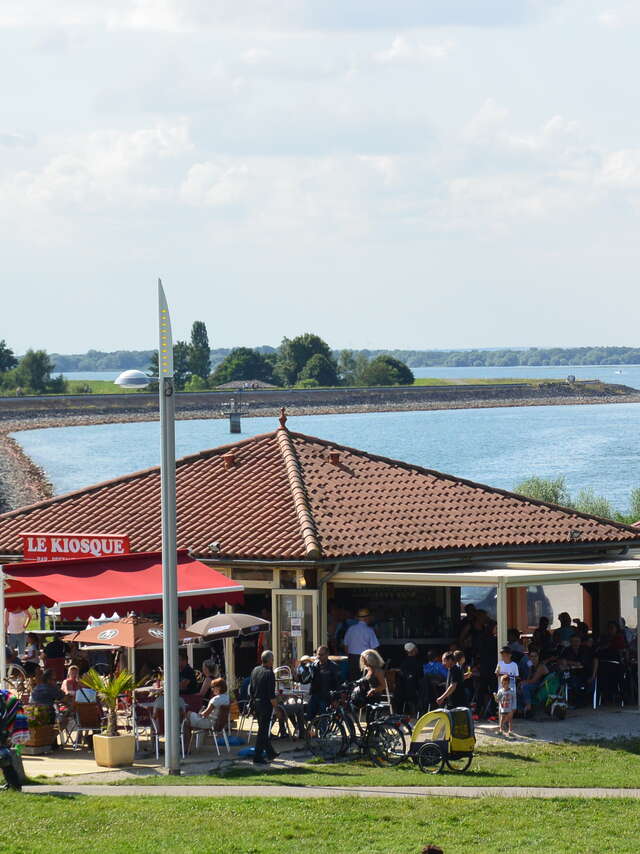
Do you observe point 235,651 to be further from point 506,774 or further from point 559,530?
point 506,774

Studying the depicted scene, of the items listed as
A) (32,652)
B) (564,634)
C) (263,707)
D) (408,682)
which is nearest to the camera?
(263,707)

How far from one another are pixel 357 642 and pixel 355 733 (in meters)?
3.32

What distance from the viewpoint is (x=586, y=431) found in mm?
163125

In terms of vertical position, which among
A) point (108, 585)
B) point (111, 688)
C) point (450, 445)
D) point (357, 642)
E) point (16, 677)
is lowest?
point (450, 445)

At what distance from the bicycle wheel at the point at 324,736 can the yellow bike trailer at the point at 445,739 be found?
1356mm

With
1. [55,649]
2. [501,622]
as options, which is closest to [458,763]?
[501,622]

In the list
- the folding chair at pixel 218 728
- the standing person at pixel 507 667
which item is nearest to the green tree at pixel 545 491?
the standing person at pixel 507 667

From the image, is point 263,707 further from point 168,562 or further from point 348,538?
point 348,538

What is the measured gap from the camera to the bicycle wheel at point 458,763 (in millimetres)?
15250

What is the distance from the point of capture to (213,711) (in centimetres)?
1702

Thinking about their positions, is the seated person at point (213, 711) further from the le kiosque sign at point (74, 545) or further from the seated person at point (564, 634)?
the seated person at point (564, 634)

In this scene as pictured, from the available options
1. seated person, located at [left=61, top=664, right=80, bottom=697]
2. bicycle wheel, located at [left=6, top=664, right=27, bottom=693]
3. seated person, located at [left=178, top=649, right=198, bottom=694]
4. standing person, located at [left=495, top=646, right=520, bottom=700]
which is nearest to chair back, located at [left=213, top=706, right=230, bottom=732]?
seated person, located at [left=178, top=649, right=198, bottom=694]

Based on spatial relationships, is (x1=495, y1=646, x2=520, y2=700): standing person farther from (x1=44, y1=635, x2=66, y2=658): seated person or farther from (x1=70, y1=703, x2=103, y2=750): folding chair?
(x1=44, y1=635, x2=66, y2=658): seated person

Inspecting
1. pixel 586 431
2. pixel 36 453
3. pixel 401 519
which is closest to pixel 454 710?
pixel 401 519
